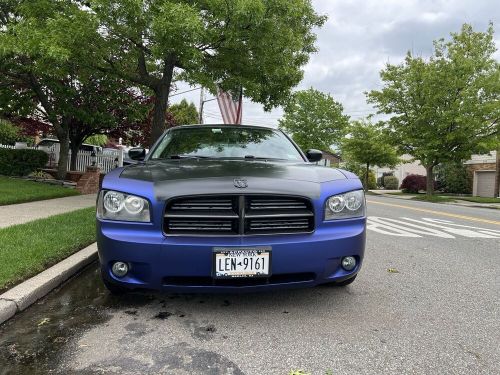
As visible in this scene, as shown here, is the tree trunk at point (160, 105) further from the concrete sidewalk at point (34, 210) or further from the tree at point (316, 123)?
the tree at point (316, 123)

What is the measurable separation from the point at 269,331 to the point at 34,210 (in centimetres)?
636

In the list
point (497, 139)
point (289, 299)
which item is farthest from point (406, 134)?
point (289, 299)

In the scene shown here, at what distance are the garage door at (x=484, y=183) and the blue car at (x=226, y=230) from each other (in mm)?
30790

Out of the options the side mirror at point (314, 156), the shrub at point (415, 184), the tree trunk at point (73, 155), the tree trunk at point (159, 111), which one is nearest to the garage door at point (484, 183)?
the shrub at point (415, 184)

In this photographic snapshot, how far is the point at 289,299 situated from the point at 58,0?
8915 mm

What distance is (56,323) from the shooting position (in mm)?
3221

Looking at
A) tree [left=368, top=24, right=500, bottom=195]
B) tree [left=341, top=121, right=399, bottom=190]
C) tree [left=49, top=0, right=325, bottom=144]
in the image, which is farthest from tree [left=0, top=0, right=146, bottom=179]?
tree [left=341, top=121, right=399, bottom=190]

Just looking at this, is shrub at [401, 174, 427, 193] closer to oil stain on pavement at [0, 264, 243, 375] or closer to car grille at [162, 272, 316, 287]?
oil stain on pavement at [0, 264, 243, 375]

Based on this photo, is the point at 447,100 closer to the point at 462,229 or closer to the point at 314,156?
the point at 462,229

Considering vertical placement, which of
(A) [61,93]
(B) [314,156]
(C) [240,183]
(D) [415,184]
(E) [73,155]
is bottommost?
(D) [415,184]

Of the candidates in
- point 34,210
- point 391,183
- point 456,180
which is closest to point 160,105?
point 34,210

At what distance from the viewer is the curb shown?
3.30m

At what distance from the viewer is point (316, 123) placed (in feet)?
173

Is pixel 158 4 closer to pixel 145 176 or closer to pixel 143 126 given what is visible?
pixel 145 176
